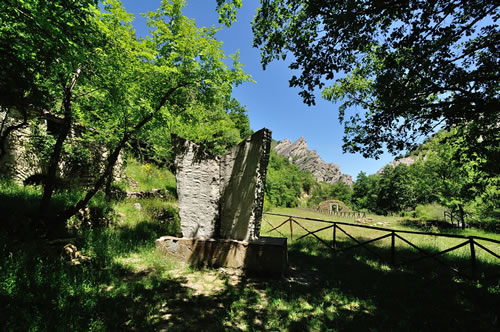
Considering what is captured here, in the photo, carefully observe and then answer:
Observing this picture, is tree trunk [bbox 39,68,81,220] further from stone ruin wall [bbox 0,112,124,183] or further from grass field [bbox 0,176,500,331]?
stone ruin wall [bbox 0,112,124,183]

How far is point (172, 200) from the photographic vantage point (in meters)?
12.1

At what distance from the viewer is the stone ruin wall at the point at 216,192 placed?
17.0 feet

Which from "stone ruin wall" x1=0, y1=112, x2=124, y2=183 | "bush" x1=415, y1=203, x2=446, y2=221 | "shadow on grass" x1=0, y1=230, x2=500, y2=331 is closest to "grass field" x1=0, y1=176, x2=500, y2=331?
"shadow on grass" x1=0, y1=230, x2=500, y2=331

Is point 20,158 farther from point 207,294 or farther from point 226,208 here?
point 207,294

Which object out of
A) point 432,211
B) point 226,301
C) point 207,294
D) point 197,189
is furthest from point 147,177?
point 432,211

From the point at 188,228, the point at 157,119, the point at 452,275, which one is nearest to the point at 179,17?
the point at 157,119

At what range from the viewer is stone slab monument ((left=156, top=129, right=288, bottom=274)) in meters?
4.95

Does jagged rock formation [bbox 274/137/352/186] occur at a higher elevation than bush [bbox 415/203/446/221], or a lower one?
higher

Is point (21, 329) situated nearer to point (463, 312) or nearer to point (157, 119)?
point (157, 119)

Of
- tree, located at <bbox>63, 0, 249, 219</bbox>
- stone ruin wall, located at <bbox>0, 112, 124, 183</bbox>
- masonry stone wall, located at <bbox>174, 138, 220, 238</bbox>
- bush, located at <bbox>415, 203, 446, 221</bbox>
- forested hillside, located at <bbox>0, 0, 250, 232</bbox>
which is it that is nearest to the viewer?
forested hillside, located at <bbox>0, 0, 250, 232</bbox>

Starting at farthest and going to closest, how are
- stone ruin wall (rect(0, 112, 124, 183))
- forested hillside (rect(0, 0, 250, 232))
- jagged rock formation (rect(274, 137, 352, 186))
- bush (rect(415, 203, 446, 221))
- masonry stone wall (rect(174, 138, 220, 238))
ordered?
jagged rock formation (rect(274, 137, 352, 186)), bush (rect(415, 203, 446, 221)), stone ruin wall (rect(0, 112, 124, 183)), masonry stone wall (rect(174, 138, 220, 238)), forested hillside (rect(0, 0, 250, 232))

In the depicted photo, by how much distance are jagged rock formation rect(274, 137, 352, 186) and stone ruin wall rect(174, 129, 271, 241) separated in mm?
112009

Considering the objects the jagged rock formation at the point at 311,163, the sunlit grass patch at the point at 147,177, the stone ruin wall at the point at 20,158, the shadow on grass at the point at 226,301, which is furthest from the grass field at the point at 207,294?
the jagged rock formation at the point at 311,163

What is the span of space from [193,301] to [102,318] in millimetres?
1403
